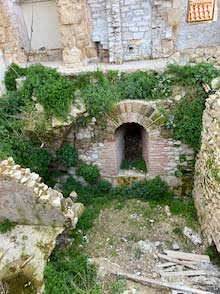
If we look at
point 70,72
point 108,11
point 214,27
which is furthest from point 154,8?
point 70,72

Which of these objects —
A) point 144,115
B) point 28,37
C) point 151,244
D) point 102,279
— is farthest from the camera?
point 28,37

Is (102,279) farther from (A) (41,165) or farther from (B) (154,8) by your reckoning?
(B) (154,8)

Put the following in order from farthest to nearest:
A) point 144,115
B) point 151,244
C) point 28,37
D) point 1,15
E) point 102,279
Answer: point 28,37
point 1,15
point 144,115
point 151,244
point 102,279

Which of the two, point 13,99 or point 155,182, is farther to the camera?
point 155,182

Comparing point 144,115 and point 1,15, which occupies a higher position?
point 1,15

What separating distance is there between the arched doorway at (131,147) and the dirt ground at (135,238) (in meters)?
1.02

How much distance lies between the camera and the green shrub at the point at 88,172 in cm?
769

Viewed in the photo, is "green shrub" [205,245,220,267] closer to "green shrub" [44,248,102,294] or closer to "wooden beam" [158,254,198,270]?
"wooden beam" [158,254,198,270]

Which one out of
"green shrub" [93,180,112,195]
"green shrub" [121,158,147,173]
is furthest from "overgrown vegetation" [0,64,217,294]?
"green shrub" [121,158,147,173]

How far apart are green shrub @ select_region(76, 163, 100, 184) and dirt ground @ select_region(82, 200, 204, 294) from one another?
0.83 meters

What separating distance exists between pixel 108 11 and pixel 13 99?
298 cm

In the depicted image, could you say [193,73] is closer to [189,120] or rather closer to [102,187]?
[189,120]

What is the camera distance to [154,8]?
7.45 m

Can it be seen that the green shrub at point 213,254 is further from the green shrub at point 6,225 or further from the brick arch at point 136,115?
the green shrub at point 6,225
